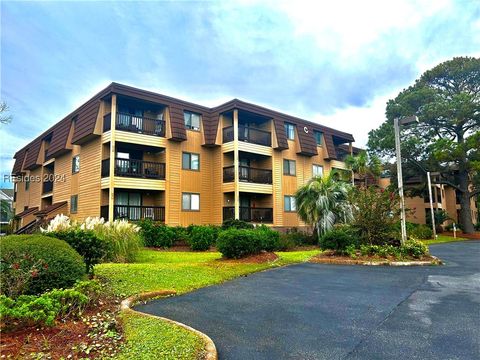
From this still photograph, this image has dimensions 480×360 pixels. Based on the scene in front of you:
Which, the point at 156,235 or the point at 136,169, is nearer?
the point at 156,235

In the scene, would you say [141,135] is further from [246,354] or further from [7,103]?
[246,354]

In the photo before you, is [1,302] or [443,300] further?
[443,300]

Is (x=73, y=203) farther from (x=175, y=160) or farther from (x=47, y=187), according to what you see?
(x=175, y=160)

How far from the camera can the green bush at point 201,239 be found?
1883 cm

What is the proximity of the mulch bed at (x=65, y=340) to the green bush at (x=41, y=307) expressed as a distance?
14cm

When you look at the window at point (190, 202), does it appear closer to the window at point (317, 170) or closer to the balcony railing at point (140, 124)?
the balcony railing at point (140, 124)

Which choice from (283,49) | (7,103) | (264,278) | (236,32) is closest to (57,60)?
(7,103)

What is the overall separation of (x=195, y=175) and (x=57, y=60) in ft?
45.7

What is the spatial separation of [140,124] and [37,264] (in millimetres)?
17597

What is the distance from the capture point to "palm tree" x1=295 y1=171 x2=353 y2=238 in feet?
68.4

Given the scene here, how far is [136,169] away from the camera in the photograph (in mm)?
22391

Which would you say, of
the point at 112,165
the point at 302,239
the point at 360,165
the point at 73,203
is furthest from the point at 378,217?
the point at 73,203

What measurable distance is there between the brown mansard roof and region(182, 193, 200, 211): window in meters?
3.92

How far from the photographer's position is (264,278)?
1002 cm
